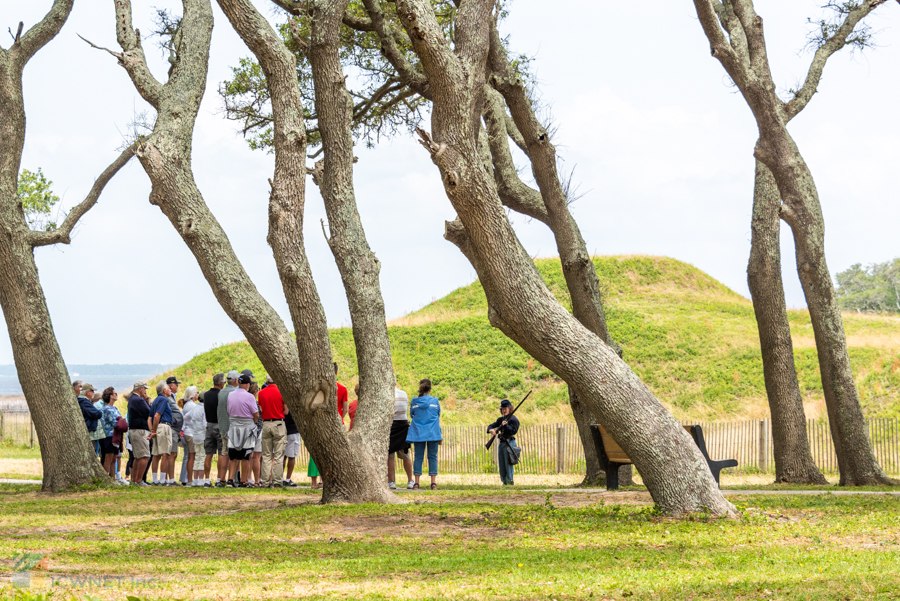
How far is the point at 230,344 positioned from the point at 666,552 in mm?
35970

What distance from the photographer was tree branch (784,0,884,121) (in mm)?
13844

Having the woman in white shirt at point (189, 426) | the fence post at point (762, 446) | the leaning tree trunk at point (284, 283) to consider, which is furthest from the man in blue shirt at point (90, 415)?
the fence post at point (762, 446)

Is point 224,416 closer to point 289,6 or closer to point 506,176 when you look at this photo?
point 506,176

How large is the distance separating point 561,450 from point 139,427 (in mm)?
10821

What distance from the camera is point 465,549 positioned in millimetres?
6770

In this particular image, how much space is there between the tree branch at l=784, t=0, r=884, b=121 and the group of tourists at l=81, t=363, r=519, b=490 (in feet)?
23.2

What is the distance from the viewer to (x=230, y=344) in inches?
1580

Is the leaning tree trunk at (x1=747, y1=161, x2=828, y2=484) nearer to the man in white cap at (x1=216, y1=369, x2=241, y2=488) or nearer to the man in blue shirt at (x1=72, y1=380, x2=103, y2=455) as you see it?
the man in white cap at (x1=216, y1=369, x2=241, y2=488)

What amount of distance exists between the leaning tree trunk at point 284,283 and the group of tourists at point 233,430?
3.20 metres


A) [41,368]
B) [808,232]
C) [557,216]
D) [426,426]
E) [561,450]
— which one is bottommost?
[561,450]

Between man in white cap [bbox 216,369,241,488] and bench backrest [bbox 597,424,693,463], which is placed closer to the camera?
bench backrest [bbox 597,424,693,463]

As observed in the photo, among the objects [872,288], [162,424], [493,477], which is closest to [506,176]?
[162,424]

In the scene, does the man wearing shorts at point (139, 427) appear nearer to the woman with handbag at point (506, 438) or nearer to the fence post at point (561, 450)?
the woman with handbag at point (506, 438)

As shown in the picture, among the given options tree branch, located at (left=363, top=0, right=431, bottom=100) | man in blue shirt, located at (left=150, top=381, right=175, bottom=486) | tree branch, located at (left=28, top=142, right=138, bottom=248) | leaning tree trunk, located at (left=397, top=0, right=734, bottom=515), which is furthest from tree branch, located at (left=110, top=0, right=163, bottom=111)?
leaning tree trunk, located at (left=397, top=0, right=734, bottom=515)
